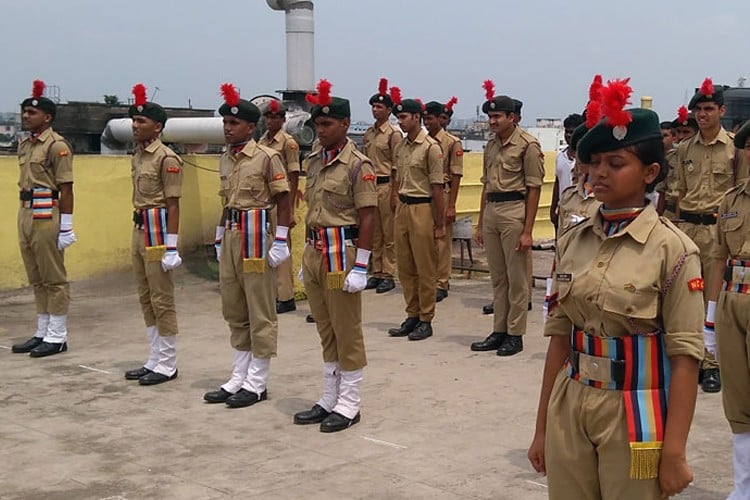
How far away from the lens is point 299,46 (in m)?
12.0

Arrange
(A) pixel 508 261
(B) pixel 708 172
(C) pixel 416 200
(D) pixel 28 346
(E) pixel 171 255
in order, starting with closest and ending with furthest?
1. (B) pixel 708 172
2. (E) pixel 171 255
3. (A) pixel 508 261
4. (D) pixel 28 346
5. (C) pixel 416 200

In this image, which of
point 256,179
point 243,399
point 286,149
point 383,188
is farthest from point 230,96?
point 383,188

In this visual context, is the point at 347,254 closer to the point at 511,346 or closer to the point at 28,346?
the point at 511,346

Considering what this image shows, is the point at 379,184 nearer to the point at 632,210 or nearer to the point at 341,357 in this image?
the point at 341,357

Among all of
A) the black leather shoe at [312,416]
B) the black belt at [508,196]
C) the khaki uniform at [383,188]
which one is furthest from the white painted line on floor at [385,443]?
the khaki uniform at [383,188]

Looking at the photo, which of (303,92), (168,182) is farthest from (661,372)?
(303,92)

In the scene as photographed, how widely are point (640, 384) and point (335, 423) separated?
323 cm

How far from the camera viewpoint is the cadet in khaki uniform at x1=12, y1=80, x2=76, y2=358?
26.2 ft

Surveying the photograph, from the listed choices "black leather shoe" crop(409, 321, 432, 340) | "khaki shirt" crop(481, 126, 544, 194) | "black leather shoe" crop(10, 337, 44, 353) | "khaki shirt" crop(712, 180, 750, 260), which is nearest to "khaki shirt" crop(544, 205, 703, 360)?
"khaki shirt" crop(712, 180, 750, 260)

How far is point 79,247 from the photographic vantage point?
37.5 ft

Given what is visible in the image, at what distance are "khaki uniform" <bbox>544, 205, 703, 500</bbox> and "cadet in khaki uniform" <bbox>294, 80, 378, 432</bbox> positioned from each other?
294 centimetres

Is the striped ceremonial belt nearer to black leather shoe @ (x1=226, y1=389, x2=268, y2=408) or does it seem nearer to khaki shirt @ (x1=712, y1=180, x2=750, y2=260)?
khaki shirt @ (x1=712, y1=180, x2=750, y2=260)

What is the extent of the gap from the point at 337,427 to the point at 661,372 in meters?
3.23

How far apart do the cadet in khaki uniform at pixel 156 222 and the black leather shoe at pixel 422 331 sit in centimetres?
227
